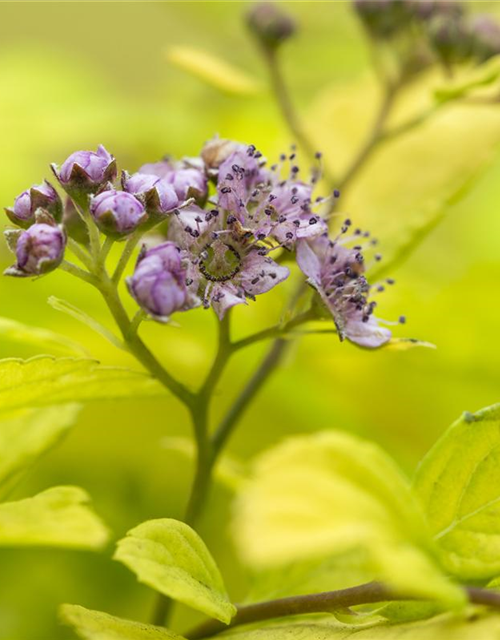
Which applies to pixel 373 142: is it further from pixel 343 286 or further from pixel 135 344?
pixel 135 344

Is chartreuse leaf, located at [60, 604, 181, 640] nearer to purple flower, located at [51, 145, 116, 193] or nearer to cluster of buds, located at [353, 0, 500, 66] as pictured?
purple flower, located at [51, 145, 116, 193]

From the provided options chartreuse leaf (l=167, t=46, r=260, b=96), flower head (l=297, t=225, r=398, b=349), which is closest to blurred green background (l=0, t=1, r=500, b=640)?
chartreuse leaf (l=167, t=46, r=260, b=96)

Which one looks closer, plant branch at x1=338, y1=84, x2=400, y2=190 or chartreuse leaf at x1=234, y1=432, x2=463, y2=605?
chartreuse leaf at x1=234, y1=432, x2=463, y2=605

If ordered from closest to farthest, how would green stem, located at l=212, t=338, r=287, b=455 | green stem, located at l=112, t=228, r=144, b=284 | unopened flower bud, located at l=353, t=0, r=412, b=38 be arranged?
green stem, located at l=112, t=228, r=144, b=284, green stem, located at l=212, t=338, r=287, b=455, unopened flower bud, located at l=353, t=0, r=412, b=38

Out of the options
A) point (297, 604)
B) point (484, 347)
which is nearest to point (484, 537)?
point (297, 604)

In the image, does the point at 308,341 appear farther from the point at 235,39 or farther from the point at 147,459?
the point at 235,39

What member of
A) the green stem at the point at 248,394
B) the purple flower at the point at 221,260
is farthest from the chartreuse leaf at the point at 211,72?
the purple flower at the point at 221,260

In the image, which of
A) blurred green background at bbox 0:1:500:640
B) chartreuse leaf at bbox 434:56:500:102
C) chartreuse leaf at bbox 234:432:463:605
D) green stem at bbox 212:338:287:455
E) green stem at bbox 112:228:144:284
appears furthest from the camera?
blurred green background at bbox 0:1:500:640
